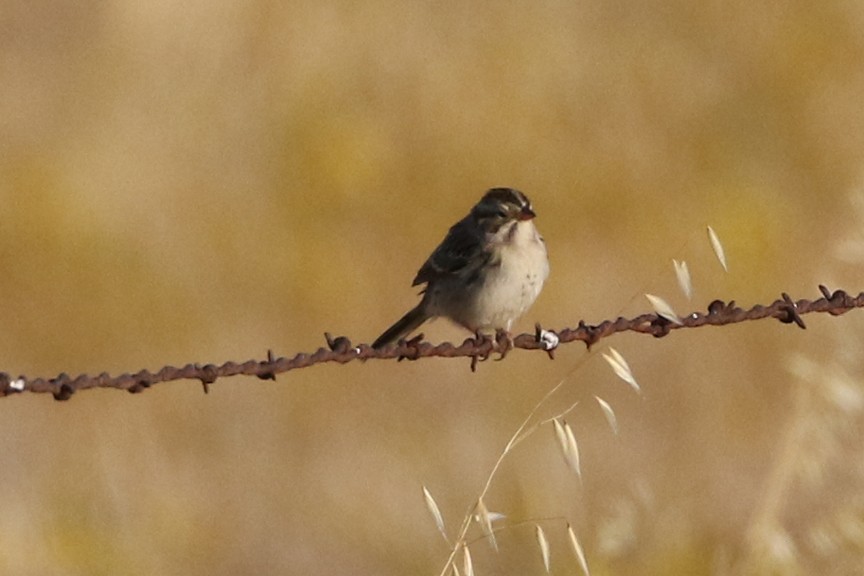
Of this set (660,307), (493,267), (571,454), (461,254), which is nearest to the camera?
(571,454)

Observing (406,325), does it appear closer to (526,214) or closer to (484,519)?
(526,214)

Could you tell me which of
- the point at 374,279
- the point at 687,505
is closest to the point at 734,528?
the point at 687,505

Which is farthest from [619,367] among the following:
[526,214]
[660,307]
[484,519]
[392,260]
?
[392,260]

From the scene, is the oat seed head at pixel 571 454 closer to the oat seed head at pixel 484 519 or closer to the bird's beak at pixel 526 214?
the oat seed head at pixel 484 519

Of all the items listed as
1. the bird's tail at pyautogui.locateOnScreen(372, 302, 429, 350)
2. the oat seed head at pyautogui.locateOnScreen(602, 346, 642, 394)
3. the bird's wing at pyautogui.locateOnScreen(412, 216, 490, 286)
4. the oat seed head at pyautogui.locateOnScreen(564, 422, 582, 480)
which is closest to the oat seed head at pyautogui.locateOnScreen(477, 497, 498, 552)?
the oat seed head at pyautogui.locateOnScreen(564, 422, 582, 480)

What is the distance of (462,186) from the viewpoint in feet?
42.9

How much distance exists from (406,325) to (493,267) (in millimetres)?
786

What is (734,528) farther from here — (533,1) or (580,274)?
(533,1)

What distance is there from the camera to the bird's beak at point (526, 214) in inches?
276

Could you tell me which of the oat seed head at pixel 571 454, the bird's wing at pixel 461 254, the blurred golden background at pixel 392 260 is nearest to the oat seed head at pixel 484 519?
the oat seed head at pixel 571 454

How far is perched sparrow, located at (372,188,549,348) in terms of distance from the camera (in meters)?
6.91

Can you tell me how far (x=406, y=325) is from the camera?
24.9 feet

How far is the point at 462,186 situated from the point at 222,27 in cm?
260

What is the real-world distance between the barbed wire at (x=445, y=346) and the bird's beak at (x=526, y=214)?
3.53 ft
